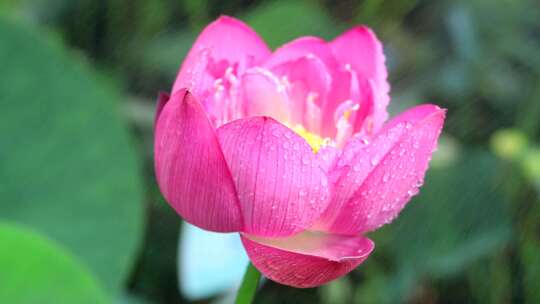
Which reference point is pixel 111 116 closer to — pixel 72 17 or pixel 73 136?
pixel 73 136

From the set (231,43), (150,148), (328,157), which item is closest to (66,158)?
(150,148)

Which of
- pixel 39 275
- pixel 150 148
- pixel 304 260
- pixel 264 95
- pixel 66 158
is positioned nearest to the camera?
pixel 304 260

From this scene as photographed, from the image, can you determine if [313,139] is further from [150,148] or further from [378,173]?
[150,148]

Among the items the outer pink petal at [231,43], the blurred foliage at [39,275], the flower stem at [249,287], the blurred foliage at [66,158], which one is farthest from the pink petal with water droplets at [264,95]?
the blurred foliage at [66,158]

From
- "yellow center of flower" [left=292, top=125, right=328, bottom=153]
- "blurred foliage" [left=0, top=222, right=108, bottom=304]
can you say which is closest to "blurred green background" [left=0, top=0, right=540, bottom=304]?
"blurred foliage" [left=0, top=222, right=108, bottom=304]

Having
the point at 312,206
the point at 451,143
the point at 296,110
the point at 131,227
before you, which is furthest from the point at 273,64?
the point at 451,143

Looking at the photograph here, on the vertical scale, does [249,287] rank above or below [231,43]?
below
